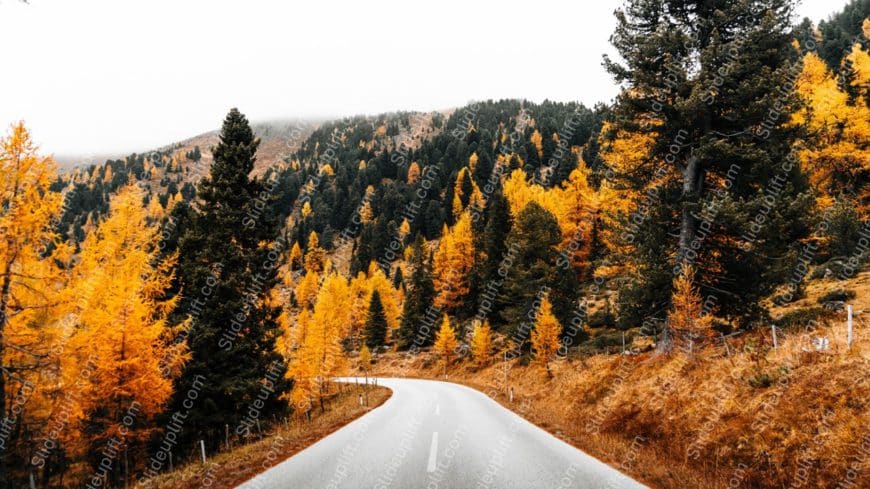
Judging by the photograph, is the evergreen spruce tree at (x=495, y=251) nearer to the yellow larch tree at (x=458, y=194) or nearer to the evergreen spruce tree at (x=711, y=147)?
the evergreen spruce tree at (x=711, y=147)

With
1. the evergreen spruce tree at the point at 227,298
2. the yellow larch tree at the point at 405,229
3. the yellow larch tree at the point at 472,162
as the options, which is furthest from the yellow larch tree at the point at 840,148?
the yellow larch tree at the point at 472,162

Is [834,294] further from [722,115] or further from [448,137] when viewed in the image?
[448,137]

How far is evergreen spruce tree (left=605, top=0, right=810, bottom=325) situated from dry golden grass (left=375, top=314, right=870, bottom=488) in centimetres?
228

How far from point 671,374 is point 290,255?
11244 centimetres

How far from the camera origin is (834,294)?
20281mm

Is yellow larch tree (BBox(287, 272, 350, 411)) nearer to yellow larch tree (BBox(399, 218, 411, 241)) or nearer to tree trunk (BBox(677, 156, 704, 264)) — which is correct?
tree trunk (BBox(677, 156, 704, 264))

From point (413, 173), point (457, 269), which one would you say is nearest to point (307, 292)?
point (457, 269)

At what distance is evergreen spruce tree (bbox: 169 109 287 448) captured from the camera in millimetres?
16547

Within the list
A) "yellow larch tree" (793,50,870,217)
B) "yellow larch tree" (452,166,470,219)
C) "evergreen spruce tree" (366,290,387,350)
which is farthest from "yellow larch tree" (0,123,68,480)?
"yellow larch tree" (452,166,470,219)

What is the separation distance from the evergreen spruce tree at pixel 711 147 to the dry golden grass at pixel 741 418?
89.9 inches

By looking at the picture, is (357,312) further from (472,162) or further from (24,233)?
(472,162)

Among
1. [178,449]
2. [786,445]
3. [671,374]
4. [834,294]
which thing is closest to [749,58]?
[671,374]

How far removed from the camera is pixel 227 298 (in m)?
17.0

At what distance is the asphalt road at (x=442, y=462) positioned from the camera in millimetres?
6848
